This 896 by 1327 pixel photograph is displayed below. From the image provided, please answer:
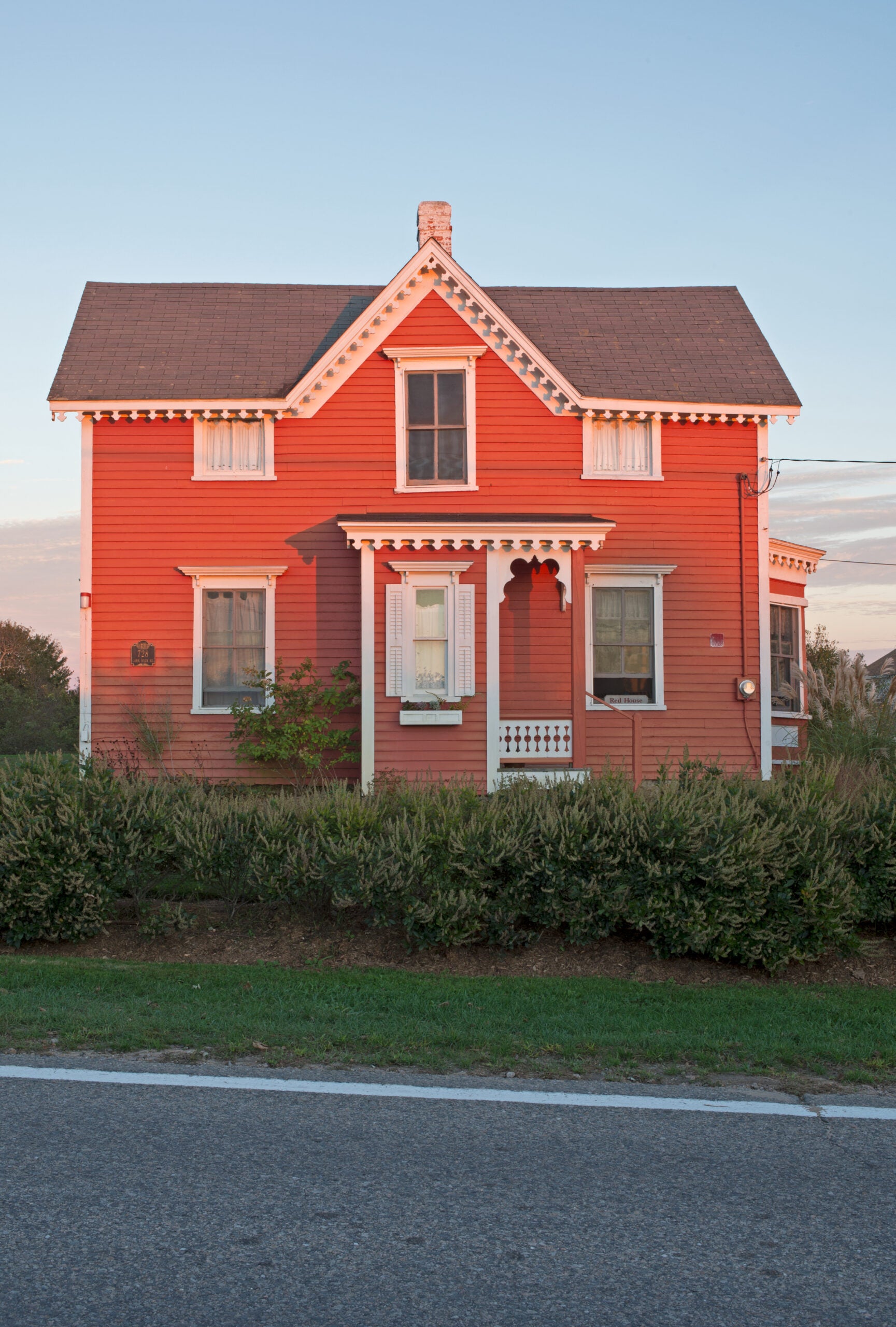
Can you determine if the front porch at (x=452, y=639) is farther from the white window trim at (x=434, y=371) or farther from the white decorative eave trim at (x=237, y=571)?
the white decorative eave trim at (x=237, y=571)

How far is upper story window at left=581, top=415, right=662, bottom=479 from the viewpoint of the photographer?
17359 millimetres

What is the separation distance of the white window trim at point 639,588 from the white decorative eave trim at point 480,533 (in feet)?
4.38

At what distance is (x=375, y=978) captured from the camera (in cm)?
802

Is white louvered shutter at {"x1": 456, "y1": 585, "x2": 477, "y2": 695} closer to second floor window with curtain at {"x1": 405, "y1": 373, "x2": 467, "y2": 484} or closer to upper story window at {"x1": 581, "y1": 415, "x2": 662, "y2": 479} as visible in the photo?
second floor window with curtain at {"x1": 405, "y1": 373, "x2": 467, "y2": 484}

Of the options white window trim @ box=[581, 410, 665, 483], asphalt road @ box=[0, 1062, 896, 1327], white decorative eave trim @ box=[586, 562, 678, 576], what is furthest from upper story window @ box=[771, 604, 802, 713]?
asphalt road @ box=[0, 1062, 896, 1327]

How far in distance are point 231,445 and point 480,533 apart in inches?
166

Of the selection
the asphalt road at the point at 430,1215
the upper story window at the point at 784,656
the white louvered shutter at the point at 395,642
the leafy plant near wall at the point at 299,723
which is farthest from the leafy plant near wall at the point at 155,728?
the asphalt road at the point at 430,1215

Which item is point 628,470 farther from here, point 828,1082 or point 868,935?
point 828,1082

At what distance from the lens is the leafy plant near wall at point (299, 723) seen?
16.2 meters

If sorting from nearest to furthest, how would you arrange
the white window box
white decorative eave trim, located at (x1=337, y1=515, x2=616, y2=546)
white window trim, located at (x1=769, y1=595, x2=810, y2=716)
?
white decorative eave trim, located at (x1=337, y1=515, x2=616, y2=546), the white window box, white window trim, located at (x1=769, y1=595, x2=810, y2=716)

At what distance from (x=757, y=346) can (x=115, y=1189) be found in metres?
17.0

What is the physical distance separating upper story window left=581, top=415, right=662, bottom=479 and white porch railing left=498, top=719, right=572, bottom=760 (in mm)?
3952

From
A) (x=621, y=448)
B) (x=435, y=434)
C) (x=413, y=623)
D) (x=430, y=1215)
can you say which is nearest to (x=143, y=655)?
(x=413, y=623)

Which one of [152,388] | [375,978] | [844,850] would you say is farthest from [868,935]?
[152,388]
